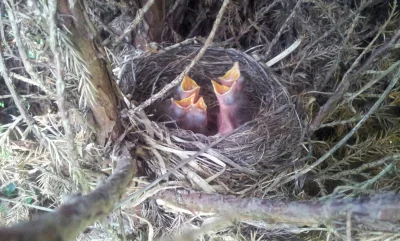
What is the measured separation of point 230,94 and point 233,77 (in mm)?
54

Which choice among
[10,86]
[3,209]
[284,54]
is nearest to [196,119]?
[284,54]

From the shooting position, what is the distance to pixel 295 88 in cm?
110

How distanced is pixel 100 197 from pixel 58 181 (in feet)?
1.47

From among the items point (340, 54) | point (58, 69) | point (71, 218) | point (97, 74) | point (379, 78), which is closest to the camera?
point (71, 218)

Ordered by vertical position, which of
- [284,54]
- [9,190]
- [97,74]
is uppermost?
[97,74]

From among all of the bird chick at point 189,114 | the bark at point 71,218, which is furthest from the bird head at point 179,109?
the bark at point 71,218

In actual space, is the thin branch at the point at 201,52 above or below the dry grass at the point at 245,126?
above

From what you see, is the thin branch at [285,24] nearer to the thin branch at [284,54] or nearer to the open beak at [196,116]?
the thin branch at [284,54]

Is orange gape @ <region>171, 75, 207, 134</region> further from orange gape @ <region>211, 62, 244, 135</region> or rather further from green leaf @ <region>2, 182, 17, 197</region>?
green leaf @ <region>2, 182, 17, 197</region>

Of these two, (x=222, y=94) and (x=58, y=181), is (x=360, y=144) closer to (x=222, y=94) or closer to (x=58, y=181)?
(x=222, y=94)

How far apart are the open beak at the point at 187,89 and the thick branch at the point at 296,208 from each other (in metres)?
0.45

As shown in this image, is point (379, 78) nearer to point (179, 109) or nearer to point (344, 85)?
point (344, 85)

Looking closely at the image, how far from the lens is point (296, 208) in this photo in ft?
1.84

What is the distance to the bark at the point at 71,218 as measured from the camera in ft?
0.99
